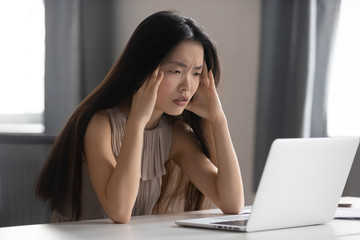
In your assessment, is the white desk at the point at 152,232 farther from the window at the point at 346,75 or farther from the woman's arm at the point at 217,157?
the window at the point at 346,75

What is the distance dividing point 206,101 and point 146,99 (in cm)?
30

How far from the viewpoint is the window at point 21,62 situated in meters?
3.94

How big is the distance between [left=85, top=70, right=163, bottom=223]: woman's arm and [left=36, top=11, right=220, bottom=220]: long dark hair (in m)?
0.06

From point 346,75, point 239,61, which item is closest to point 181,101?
point 346,75

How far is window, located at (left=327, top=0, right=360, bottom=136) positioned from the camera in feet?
10.8

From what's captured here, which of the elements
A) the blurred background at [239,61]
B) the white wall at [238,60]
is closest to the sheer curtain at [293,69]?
the blurred background at [239,61]

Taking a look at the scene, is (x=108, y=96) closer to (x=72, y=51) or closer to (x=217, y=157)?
(x=217, y=157)

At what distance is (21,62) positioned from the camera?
156 inches

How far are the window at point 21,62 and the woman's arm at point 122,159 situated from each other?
7.31ft

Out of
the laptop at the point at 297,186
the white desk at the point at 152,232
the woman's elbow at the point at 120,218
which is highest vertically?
the laptop at the point at 297,186

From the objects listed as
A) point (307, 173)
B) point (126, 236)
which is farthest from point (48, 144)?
point (307, 173)

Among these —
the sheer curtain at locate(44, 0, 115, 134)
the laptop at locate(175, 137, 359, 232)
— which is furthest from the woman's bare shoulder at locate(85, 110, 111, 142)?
the sheer curtain at locate(44, 0, 115, 134)

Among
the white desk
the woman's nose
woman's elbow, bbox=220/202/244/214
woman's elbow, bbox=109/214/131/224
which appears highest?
the woman's nose

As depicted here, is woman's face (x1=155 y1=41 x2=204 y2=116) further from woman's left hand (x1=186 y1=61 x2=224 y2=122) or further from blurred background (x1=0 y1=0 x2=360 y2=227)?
blurred background (x1=0 y1=0 x2=360 y2=227)
